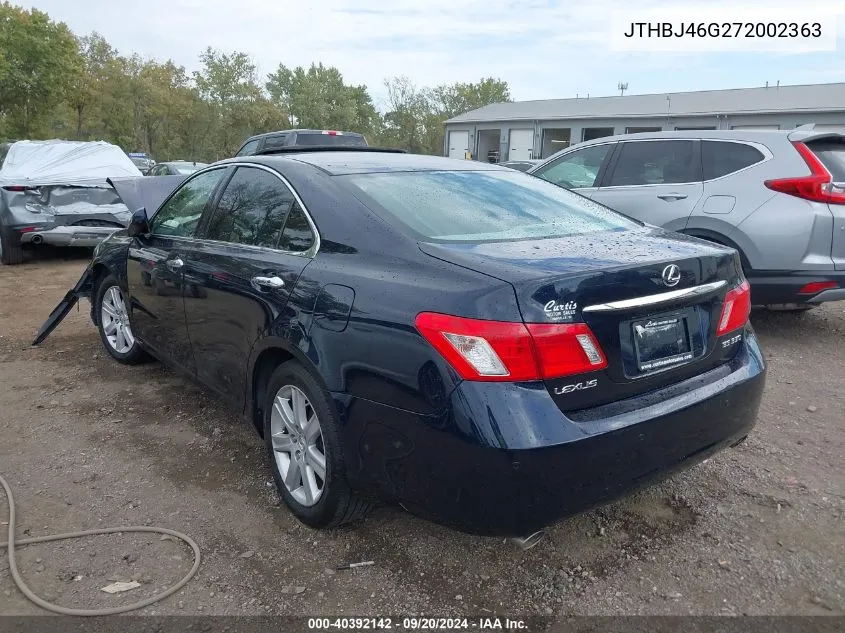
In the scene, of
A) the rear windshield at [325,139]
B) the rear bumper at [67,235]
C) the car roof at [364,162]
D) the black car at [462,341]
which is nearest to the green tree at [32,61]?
the rear windshield at [325,139]

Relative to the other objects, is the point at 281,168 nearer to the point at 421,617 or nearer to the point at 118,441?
the point at 118,441

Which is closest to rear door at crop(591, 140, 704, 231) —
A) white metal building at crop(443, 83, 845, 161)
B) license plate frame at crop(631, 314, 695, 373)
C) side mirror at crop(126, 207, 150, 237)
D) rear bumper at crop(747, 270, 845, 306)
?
rear bumper at crop(747, 270, 845, 306)

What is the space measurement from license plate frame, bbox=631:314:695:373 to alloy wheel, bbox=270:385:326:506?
1.25 meters

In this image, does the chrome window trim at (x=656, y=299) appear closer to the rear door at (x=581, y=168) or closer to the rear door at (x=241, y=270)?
the rear door at (x=241, y=270)

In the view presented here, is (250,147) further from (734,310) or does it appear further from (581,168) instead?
(734,310)

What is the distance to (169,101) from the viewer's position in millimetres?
42000

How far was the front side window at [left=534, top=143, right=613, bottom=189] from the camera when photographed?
21.7ft

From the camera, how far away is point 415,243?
2.50 m

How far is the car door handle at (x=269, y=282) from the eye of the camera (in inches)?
112

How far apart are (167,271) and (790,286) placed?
456 centimetres

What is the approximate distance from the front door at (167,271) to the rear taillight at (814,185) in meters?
4.20

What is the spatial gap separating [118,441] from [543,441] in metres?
2.68

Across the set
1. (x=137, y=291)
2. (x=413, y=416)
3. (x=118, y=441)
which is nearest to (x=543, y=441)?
(x=413, y=416)

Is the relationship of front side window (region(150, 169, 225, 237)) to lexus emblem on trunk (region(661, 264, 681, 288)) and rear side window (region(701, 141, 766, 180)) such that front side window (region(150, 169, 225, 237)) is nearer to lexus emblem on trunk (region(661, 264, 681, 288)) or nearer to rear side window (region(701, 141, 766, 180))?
lexus emblem on trunk (region(661, 264, 681, 288))
